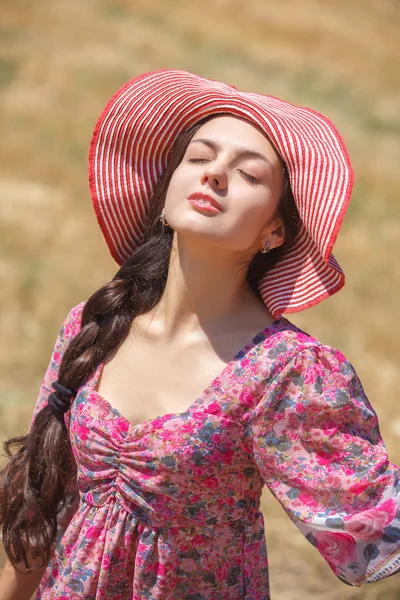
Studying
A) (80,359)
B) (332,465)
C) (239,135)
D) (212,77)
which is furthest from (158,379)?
(212,77)

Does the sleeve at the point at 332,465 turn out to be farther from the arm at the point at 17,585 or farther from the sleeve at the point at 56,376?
the arm at the point at 17,585

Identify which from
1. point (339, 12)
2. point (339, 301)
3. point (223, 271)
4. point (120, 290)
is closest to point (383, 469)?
point (223, 271)

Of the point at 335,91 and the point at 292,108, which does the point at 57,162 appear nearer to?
the point at 335,91

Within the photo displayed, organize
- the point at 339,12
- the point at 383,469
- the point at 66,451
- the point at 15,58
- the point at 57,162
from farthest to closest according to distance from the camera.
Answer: the point at 339,12 → the point at 15,58 → the point at 57,162 → the point at 66,451 → the point at 383,469

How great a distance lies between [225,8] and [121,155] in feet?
23.7

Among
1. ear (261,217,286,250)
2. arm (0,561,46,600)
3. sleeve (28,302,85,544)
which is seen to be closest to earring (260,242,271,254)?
ear (261,217,286,250)

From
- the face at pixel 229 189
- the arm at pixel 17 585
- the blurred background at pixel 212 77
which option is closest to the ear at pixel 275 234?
the face at pixel 229 189

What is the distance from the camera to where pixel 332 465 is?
1694 mm

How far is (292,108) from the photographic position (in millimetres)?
1971

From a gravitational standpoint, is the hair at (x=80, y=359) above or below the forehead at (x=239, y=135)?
below

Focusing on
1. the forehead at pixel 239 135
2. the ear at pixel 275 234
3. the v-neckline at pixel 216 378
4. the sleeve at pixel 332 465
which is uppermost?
the forehead at pixel 239 135

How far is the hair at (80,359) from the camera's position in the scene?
2.00 m

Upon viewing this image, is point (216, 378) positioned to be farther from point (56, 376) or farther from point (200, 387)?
point (56, 376)

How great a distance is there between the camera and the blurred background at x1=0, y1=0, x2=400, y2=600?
436 centimetres
